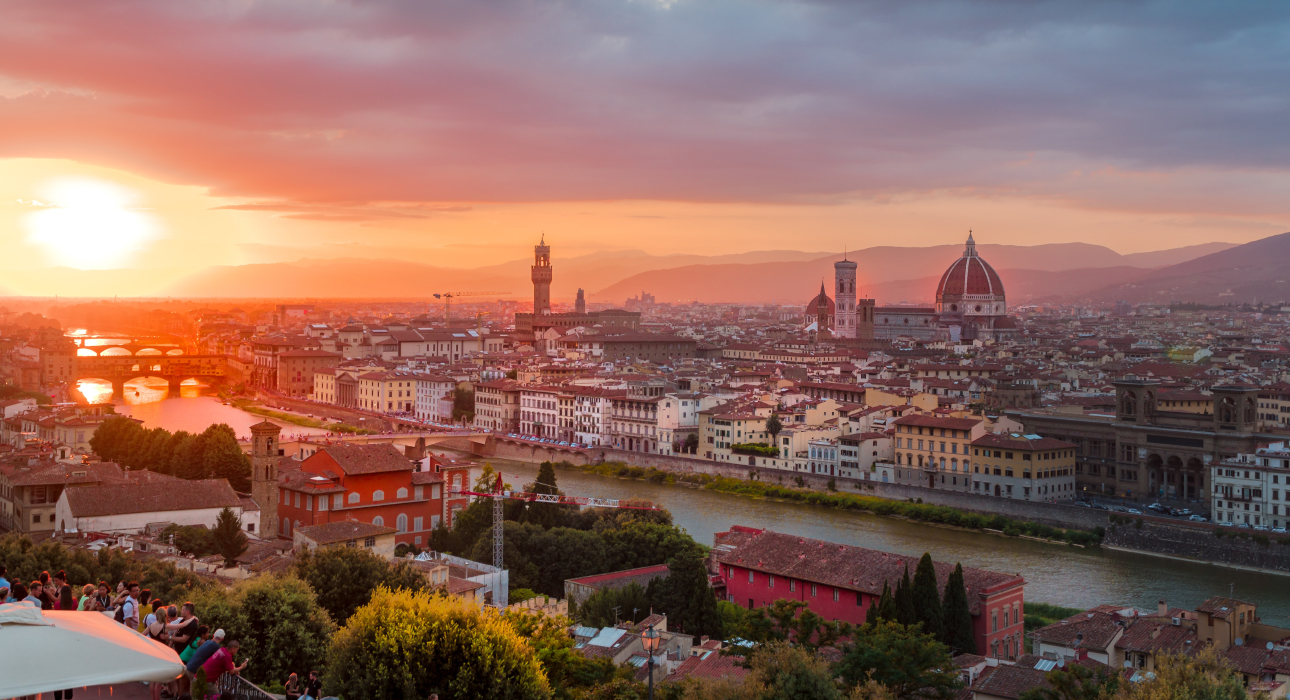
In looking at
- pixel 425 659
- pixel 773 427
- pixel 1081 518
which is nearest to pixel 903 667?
pixel 425 659

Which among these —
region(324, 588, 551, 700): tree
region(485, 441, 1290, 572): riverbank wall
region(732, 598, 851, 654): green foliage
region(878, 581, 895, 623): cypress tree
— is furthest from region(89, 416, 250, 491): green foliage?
region(324, 588, 551, 700): tree

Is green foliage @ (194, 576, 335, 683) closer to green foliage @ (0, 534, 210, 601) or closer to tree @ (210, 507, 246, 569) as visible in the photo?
green foliage @ (0, 534, 210, 601)

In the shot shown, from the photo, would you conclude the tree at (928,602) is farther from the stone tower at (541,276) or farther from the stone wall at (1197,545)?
the stone tower at (541,276)

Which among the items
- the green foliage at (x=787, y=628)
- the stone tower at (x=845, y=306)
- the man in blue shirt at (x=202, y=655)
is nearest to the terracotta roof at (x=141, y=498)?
the green foliage at (x=787, y=628)

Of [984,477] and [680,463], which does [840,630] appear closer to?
[984,477]

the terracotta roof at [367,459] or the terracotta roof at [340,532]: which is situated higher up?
the terracotta roof at [367,459]

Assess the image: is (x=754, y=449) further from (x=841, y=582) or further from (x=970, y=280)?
(x=970, y=280)
